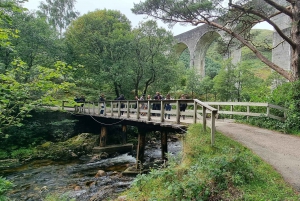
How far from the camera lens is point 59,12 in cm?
3155

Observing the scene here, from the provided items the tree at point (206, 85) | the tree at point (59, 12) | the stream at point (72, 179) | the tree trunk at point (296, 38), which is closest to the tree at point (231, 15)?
the tree trunk at point (296, 38)

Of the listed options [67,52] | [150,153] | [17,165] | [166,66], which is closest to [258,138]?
[150,153]

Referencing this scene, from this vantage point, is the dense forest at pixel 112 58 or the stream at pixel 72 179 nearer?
the stream at pixel 72 179

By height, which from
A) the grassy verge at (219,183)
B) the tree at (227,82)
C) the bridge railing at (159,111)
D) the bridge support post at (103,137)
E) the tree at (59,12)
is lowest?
the bridge support post at (103,137)

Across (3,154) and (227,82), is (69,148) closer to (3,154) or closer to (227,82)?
(3,154)

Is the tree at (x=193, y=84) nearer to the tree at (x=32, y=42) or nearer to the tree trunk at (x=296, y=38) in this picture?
the tree at (x=32, y=42)

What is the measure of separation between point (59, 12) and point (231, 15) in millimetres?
29256

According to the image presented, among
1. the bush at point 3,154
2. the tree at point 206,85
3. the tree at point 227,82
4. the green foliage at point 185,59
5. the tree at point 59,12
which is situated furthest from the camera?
the green foliage at point 185,59

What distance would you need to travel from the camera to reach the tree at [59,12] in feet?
100

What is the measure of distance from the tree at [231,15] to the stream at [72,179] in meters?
7.09

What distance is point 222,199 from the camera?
9.59 feet

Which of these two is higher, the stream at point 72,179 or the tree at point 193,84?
the tree at point 193,84

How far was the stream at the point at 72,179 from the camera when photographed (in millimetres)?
6492

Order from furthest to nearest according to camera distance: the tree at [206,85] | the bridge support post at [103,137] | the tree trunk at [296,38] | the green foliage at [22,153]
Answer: the tree at [206,85], the bridge support post at [103,137], the green foliage at [22,153], the tree trunk at [296,38]
